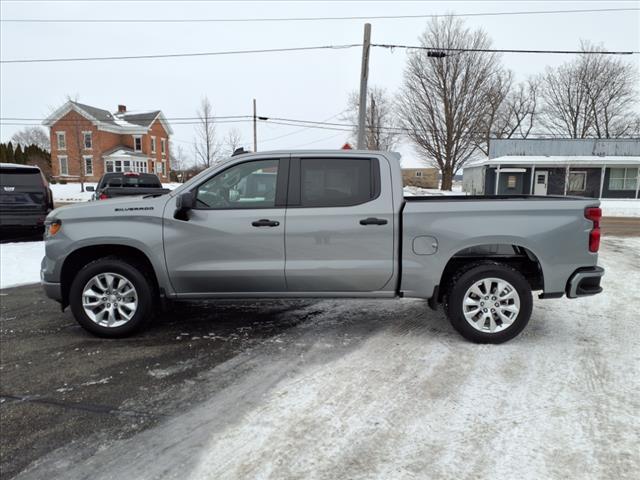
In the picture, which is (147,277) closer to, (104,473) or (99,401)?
(99,401)

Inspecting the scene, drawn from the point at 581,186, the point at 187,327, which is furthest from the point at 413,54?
the point at 187,327

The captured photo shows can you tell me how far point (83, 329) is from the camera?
17.1ft

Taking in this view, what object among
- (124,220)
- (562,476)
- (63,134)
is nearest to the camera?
(562,476)

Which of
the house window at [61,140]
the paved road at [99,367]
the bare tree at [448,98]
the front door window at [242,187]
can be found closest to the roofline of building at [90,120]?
the house window at [61,140]

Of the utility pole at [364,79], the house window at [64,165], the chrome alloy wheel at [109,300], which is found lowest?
the chrome alloy wheel at [109,300]

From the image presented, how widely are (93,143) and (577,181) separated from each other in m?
42.7

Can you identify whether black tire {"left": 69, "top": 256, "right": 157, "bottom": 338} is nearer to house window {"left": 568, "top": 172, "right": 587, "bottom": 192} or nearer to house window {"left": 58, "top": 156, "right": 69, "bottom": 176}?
house window {"left": 568, "top": 172, "right": 587, "bottom": 192}

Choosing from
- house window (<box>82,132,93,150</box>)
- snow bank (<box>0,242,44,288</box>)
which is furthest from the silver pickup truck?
house window (<box>82,132,93,150</box>)

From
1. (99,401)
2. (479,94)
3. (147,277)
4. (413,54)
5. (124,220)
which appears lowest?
(99,401)

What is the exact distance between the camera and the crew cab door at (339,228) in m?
4.59

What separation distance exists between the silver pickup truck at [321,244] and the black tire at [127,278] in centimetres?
1

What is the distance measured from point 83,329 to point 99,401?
1.94 meters

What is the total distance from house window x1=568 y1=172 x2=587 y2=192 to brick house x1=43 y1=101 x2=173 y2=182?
3849 centimetres

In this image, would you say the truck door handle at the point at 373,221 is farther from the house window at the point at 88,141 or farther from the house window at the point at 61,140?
the house window at the point at 61,140
